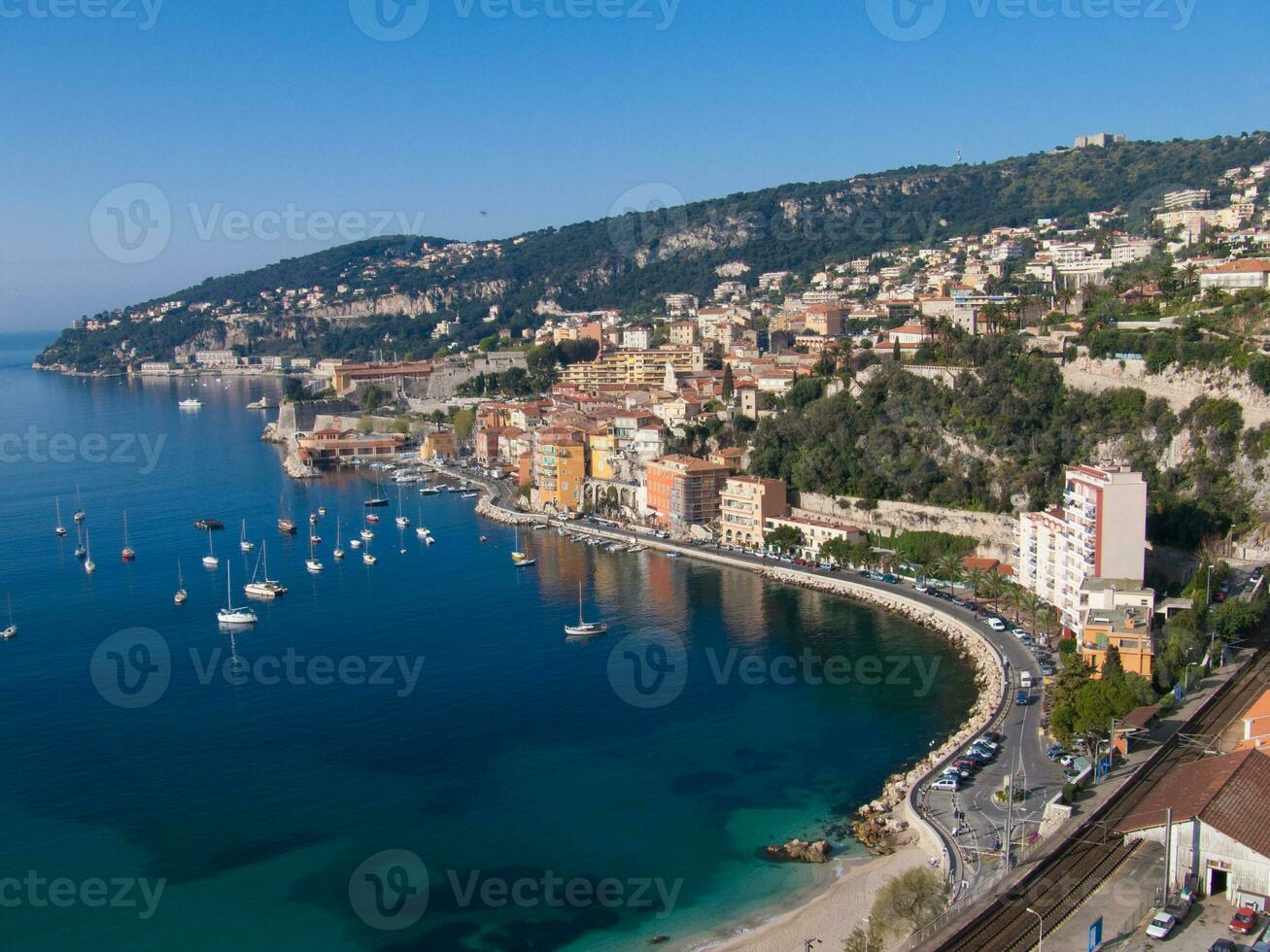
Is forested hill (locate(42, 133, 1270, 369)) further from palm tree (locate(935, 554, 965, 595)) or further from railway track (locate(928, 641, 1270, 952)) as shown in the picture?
railway track (locate(928, 641, 1270, 952))

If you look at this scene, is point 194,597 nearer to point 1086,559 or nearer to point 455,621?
point 455,621

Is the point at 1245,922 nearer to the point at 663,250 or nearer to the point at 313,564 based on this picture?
the point at 313,564

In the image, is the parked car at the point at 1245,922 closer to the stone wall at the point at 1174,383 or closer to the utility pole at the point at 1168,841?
the utility pole at the point at 1168,841

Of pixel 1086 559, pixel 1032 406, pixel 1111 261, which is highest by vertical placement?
pixel 1111 261

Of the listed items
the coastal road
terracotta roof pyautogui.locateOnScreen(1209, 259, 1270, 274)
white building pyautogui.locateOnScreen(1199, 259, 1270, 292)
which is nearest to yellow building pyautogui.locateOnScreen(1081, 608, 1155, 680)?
the coastal road

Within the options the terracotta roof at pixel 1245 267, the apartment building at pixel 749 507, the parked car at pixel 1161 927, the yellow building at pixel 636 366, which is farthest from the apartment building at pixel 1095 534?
the yellow building at pixel 636 366


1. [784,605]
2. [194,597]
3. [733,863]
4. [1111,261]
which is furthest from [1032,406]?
[1111,261]
